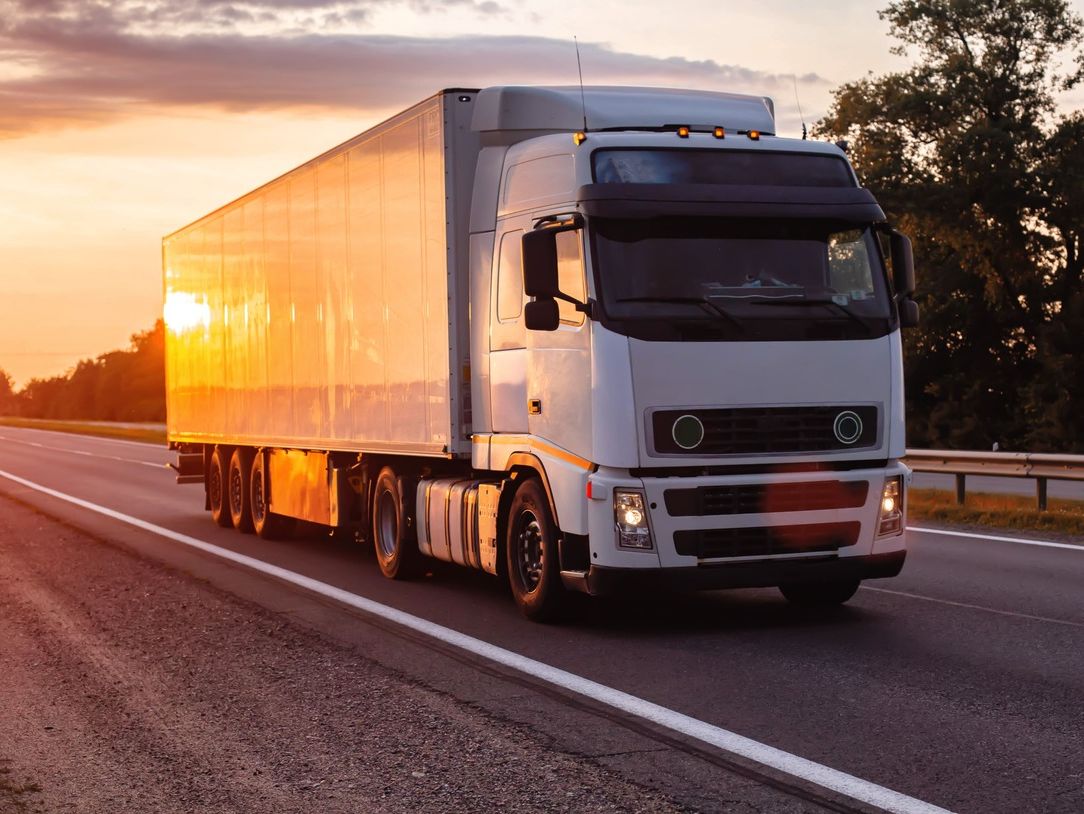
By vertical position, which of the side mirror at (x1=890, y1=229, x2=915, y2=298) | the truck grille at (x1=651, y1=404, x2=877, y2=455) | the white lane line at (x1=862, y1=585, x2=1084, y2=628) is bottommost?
the white lane line at (x1=862, y1=585, x2=1084, y2=628)

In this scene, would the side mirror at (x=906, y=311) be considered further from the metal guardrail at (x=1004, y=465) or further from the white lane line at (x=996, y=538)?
the metal guardrail at (x=1004, y=465)

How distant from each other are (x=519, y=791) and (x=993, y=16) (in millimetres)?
41125

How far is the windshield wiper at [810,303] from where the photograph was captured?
988 cm

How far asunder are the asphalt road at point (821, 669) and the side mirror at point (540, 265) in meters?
2.13

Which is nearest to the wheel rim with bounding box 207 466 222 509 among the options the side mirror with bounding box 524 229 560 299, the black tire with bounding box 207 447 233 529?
the black tire with bounding box 207 447 233 529

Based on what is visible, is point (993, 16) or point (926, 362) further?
point (926, 362)

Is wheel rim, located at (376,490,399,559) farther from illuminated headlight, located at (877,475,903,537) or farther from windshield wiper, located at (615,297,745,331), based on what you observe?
illuminated headlight, located at (877,475,903,537)

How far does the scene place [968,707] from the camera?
7.46 m

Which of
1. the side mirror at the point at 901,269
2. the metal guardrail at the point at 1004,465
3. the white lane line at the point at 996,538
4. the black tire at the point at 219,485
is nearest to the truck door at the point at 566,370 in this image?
the side mirror at the point at 901,269

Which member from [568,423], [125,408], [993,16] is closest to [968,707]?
[568,423]

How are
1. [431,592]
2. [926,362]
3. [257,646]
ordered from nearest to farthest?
[257,646] → [431,592] → [926,362]

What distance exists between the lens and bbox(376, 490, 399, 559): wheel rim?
13414 millimetres

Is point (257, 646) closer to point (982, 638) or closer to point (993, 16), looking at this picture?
point (982, 638)

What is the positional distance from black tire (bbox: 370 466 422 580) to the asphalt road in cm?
18
